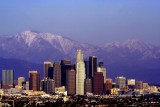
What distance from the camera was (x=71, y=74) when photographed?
165750 mm

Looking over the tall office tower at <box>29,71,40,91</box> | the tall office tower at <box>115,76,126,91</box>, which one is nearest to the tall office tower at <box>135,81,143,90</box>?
the tall office tower at <box>115,76,126,91</box>

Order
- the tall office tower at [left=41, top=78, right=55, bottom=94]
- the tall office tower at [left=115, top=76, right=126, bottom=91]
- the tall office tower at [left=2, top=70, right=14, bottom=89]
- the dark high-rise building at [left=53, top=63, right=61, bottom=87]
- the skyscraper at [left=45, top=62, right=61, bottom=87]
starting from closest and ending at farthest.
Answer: the tall office tower at [left=41, top=78, right=55, bottom=94] → the dark high-rise building at [left=53, top=63, right=61, bottom=87] → the skyscraper at [left=45, top=62, right=61, bottom=87] → the tall office tower at [left=2, top=70, right=14, bottom=89] → the tall office tower at [left=115, top=76, right=126, bottom=91]

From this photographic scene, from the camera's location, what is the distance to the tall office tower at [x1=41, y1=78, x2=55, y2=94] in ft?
541

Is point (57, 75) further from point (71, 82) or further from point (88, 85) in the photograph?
point (88, 85)

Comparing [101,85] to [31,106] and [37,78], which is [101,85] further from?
[31,106]

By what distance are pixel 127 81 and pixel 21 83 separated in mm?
25576

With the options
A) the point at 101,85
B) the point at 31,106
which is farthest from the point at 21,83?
the point at 31,106

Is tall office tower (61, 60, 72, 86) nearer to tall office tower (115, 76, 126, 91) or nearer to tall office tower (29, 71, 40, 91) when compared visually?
tall office tower (29, 71, 40, 91)

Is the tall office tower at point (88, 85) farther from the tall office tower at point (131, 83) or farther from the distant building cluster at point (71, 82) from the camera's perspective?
the tall office tower at point (131, 83)

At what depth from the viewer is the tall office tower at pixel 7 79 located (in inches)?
6626

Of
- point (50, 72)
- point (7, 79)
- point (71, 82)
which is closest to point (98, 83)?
point (71, 82)

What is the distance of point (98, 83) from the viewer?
537 ft

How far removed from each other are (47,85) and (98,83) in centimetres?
1067

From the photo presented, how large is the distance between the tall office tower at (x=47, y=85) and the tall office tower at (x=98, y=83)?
27.6 ft
